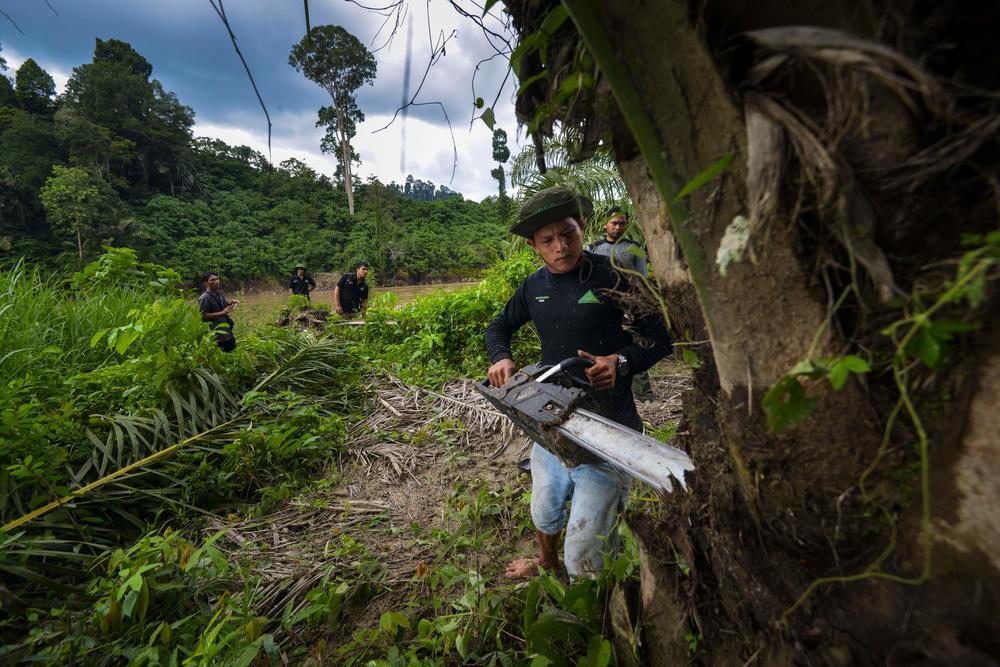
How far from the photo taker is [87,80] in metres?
32.0

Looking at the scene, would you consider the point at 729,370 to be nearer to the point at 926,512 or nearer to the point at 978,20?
the point at 926,512

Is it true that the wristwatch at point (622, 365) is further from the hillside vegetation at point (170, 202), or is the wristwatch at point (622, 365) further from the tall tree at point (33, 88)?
the tall tree at point (33, 88)

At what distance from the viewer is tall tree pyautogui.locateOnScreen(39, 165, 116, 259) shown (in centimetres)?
2281

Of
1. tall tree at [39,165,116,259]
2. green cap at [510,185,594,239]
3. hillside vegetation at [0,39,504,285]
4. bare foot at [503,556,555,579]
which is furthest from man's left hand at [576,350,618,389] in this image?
tall tree at [39,165,116,259]

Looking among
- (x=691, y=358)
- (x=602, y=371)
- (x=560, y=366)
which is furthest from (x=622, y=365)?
(x=691, y=358)

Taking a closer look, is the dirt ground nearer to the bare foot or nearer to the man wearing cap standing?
the bare foot

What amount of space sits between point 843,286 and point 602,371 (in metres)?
1.38

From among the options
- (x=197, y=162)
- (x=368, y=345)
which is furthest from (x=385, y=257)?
(x=368, y=345)

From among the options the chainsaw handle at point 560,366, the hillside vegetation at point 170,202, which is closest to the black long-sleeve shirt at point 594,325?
the chainsaw handle at point 560,366

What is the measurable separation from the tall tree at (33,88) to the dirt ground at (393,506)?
45.9 meters

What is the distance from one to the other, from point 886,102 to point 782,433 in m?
0.48

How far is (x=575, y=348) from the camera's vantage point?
218cm

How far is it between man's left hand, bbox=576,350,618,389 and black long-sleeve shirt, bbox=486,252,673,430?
0.30ft

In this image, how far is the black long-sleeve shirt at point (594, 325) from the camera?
2.06 m
